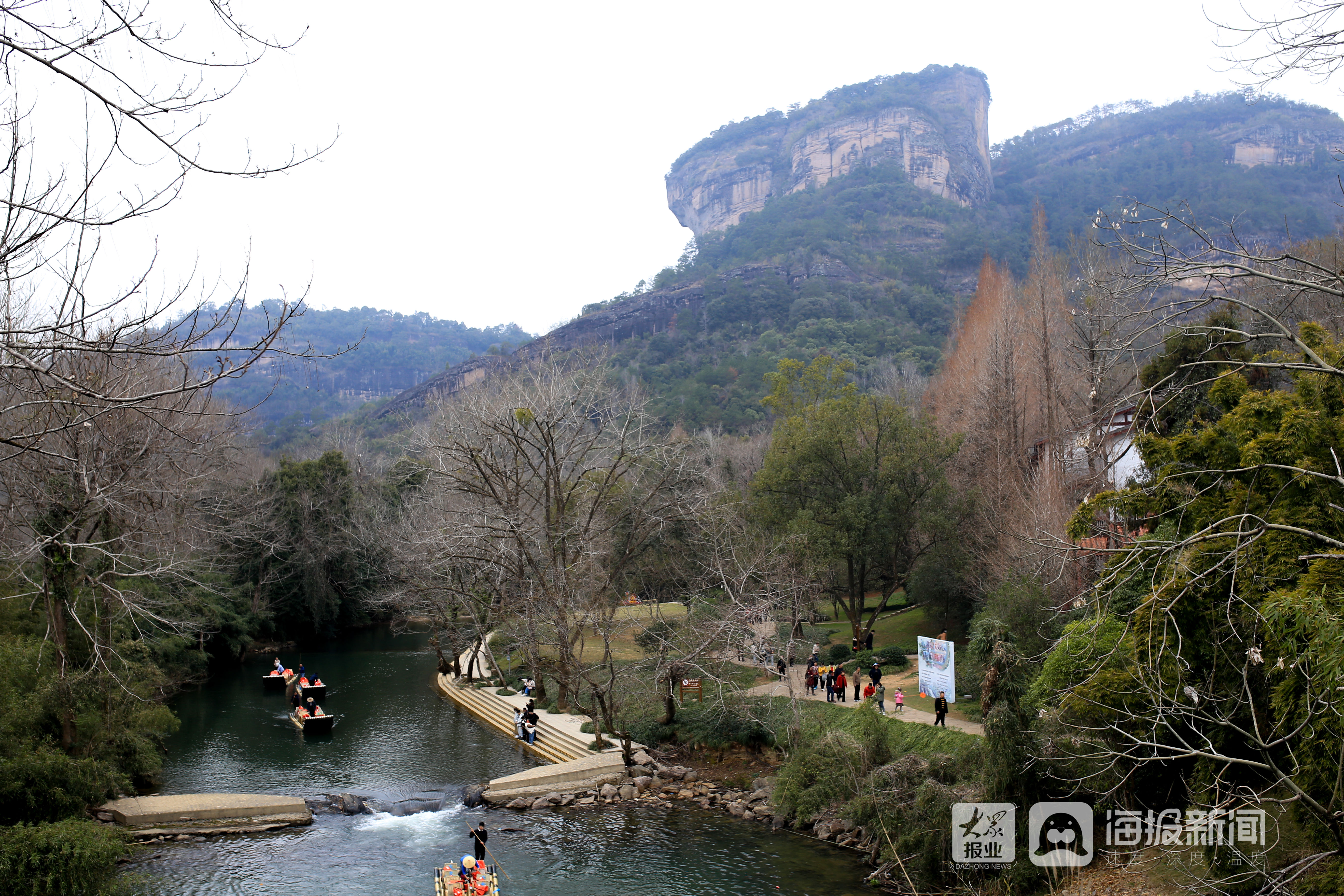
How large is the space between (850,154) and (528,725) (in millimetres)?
150689

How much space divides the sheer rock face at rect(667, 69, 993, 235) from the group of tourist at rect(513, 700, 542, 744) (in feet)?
445

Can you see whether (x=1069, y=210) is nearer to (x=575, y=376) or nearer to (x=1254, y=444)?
(x=575, y=376)

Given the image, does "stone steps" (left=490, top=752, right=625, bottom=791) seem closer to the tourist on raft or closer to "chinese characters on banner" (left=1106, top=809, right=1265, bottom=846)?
the tourist on raft

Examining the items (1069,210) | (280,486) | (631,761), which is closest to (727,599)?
(631,761)

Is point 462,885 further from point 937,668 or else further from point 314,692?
point 314,692

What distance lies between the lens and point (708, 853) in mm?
16656

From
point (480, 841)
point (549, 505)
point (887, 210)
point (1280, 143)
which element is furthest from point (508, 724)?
point (1280, 143)

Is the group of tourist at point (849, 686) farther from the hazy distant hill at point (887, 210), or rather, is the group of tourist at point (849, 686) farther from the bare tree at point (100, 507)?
the hazy distant hill at point (887, 210)

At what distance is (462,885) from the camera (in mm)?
13680

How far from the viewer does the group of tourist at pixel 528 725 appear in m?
24.8

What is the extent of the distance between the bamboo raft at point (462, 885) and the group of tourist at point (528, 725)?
10049mm

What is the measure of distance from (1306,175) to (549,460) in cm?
12798

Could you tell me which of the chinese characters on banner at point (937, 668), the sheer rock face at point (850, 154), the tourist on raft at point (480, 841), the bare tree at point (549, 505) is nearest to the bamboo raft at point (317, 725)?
the bare tree at point (549, 505)

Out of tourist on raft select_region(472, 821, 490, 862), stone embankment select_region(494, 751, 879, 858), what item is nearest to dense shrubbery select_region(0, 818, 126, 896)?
tourist on raft select_region(472, 821, 490, 862)
